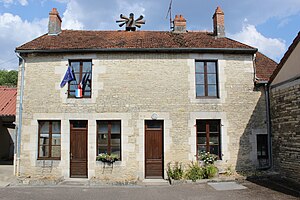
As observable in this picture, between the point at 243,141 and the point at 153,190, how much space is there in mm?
4145

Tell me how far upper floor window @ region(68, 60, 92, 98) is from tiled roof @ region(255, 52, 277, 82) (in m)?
A: 6.67

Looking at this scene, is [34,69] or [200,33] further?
[200,33]

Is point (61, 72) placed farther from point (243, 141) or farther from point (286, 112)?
point (286, 112)

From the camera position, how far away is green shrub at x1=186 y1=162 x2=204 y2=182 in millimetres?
9695

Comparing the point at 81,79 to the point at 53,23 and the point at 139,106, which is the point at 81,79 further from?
the point at 53,23

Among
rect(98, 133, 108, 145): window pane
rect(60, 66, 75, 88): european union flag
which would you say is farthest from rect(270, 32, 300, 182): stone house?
rect(60, 66, 75, 88): european union flag

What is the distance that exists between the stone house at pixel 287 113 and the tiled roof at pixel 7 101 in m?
11.6

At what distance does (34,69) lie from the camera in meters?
10.8

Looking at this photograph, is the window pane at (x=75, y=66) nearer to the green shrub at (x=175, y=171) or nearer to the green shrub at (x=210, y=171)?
the green shrub at (x=175, y=171)

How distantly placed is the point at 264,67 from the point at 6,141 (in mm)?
14424

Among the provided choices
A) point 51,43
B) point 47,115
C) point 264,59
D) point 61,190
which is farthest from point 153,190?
point 264,59

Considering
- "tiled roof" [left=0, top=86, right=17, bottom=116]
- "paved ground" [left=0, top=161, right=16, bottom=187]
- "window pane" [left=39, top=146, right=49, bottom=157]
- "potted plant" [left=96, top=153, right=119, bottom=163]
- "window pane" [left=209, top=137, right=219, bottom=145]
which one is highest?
"tiled roof" [left=0, top=86, right=17, bottom=116]

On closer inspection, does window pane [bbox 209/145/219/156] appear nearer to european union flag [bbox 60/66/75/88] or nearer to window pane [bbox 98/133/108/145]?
window pane [bbox 98/133/108/145]

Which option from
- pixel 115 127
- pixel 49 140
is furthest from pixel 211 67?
pixel 49 140
